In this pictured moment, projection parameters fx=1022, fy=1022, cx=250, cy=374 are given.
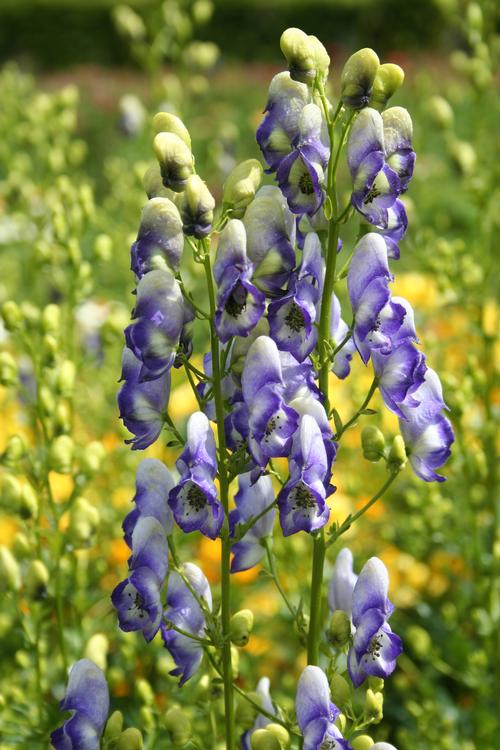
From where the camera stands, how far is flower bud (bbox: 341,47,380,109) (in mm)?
1413

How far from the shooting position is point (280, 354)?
1.52 meters

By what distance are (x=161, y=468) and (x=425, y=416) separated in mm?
422

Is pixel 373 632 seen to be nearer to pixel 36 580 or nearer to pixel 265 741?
pixel 265 741

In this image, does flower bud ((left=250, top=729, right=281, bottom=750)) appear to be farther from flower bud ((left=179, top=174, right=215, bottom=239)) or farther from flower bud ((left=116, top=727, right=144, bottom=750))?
flower bud ((left=179, top=174, right=215, bottom=239))

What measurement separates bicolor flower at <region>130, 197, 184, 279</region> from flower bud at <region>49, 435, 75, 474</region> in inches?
31.1

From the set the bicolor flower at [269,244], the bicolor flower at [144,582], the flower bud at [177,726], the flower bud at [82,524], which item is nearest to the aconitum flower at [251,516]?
the bicolor flower at [144,582]

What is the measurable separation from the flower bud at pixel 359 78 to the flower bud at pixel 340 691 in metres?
0.87

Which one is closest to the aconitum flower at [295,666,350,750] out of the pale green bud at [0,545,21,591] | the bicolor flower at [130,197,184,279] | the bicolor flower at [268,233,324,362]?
the bicolor flower at [268,233,324,362]

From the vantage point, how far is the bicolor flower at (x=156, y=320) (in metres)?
1.41

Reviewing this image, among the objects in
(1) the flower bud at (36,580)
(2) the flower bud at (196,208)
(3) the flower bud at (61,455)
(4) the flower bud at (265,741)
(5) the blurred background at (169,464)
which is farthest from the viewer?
(5) the blurred background at (169,464)

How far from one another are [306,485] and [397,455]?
246mm

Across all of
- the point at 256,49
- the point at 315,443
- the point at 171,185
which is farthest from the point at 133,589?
the point at 256,49

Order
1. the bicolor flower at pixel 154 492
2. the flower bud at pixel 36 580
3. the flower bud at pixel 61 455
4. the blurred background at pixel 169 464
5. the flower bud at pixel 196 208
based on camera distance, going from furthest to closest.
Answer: the blurred background at pixel 169 464 < the flower bud at pixel 61 455 < the flower bud at pixel 36 580 < the bicolor flower at pixel 154 492 < the flower bud at pixel 196 208

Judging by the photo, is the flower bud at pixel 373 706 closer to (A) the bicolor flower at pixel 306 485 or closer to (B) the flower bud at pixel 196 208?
(A) the bicolor flower at pixel 306 485
